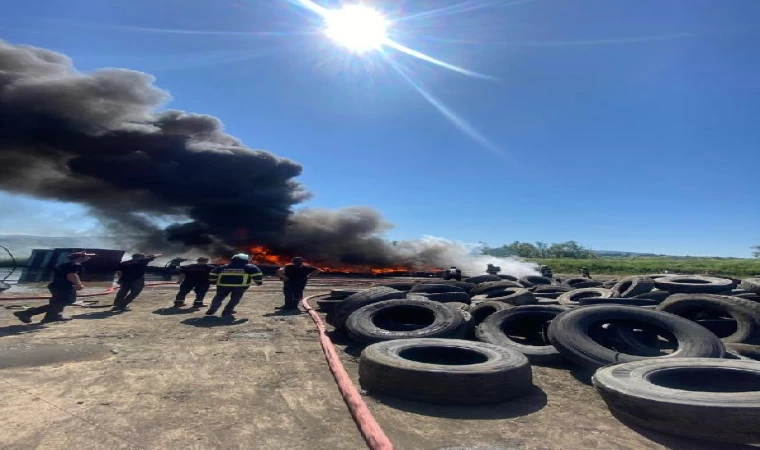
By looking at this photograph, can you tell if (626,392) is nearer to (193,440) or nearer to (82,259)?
(193,440)

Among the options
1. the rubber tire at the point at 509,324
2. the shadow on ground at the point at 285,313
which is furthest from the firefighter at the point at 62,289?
the rubber tire at the point at 509,324

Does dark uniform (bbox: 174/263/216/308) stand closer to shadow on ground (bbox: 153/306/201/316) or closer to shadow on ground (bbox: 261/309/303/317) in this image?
shadow on ground (bbox: 153/306/201/316)

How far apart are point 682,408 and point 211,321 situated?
8.26 meters

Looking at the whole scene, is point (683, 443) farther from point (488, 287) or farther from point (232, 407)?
point (488, 287)

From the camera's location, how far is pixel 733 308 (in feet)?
23.6

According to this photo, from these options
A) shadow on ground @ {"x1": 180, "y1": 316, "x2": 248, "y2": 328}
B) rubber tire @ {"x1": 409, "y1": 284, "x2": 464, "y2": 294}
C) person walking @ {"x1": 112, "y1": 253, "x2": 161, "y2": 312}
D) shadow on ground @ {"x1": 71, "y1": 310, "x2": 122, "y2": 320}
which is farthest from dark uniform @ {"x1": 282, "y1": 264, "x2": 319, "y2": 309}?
shadow on ground @ {"x1": 71, "y1": 310, "x2": 122, "y2": 320}

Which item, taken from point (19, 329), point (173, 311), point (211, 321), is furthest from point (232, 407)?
point (173, 311)

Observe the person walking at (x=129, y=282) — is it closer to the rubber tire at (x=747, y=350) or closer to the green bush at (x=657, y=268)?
the rubber tire at (x=747, y=350)

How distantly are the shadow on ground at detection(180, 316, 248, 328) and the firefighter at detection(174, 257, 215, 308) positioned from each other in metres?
2.14

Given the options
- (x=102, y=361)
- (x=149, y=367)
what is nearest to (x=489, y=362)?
(x=149, y=367)

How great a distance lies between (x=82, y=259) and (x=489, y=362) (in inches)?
343

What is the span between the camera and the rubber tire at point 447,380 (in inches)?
165

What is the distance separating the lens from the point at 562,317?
6.09 meters

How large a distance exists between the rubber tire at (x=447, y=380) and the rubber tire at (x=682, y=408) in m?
0.81
